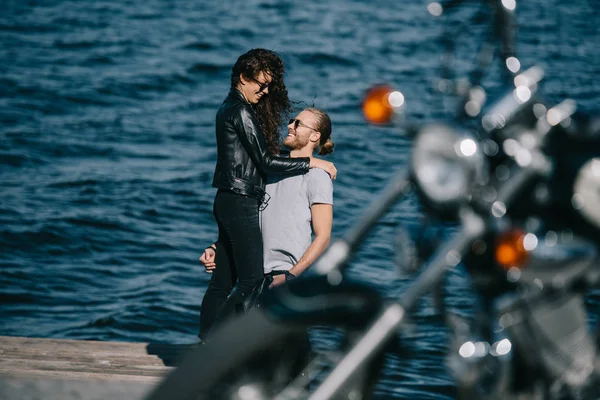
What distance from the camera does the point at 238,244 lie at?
473 cm

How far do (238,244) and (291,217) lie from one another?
28 centimetres

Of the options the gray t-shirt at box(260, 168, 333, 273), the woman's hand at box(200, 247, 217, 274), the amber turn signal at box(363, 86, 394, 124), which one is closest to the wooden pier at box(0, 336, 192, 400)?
the woman's hand at box(200, 247, 217, 274)

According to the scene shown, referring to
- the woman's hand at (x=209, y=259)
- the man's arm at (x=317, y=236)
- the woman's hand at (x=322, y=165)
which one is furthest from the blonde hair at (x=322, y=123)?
the woman's hand at (x=209, y=259)

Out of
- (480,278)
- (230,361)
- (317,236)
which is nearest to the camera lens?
(230,361)

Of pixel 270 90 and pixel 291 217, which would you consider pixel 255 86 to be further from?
pixel 291 217

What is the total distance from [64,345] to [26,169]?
7796mm

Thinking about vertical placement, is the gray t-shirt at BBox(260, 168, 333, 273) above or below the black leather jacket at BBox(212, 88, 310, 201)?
below

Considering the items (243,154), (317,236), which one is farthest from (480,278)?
(243,154)

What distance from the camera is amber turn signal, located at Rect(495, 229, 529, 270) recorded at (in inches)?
94.5

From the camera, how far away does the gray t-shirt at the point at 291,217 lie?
4719mm

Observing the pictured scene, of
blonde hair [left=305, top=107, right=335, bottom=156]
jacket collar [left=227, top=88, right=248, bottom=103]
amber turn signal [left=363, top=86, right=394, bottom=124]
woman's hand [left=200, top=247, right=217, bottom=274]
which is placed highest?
jacket collar [left=227, top=88, right=248, bottom=103]

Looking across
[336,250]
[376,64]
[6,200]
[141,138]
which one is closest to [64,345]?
[336,250]

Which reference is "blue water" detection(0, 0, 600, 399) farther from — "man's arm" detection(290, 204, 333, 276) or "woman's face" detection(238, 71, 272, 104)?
"man's arm" detection(290, 204, 333, 276)

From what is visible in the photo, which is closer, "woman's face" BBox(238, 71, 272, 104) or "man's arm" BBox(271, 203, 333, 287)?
"man's arm" BBox(271, 203, 333, 287)
